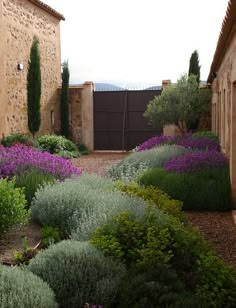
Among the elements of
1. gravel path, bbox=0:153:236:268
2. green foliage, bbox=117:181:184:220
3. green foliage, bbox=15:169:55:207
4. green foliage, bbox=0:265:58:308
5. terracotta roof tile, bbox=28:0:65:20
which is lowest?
gravel path, bbox=0:153:236:268

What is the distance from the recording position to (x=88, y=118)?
749 inches

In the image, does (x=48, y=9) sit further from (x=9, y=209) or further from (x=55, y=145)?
(x=9, y=209)

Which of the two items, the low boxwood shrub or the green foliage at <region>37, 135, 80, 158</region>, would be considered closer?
the low boxwood shrub

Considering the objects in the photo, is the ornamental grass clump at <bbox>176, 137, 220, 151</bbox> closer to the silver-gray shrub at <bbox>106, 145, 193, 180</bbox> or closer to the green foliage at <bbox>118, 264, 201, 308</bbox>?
the silver-gray shrub at <bbox>106, 145, 193, 180</bbox>

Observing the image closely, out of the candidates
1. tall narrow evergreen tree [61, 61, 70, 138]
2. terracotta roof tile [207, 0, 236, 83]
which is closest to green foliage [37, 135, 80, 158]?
tall narrow evergreen tree [61, 61, 70, 138]

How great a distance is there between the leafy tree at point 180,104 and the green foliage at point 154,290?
12281 mm

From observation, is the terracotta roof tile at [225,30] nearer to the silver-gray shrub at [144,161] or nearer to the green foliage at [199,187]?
the silver-gray shrub at [144,161]

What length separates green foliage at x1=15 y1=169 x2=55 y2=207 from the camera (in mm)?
6234

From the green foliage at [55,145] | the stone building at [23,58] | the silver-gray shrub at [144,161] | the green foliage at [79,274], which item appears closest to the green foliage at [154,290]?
the green foliage at [79,274]

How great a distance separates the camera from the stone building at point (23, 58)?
1434cm

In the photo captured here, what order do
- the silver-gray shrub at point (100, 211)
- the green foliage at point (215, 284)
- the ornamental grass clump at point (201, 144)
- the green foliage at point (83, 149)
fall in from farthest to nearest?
the green foliage at point (83, 149), the ornamental grass clump at point (201, 144), the silver-gray shrub at point (100, 211), the green foliage at point (215, 284)

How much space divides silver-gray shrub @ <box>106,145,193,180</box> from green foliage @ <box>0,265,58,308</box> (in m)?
6.02

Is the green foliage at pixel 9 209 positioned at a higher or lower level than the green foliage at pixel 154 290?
higher

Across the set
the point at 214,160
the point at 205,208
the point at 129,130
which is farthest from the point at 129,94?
the point at 205,208
